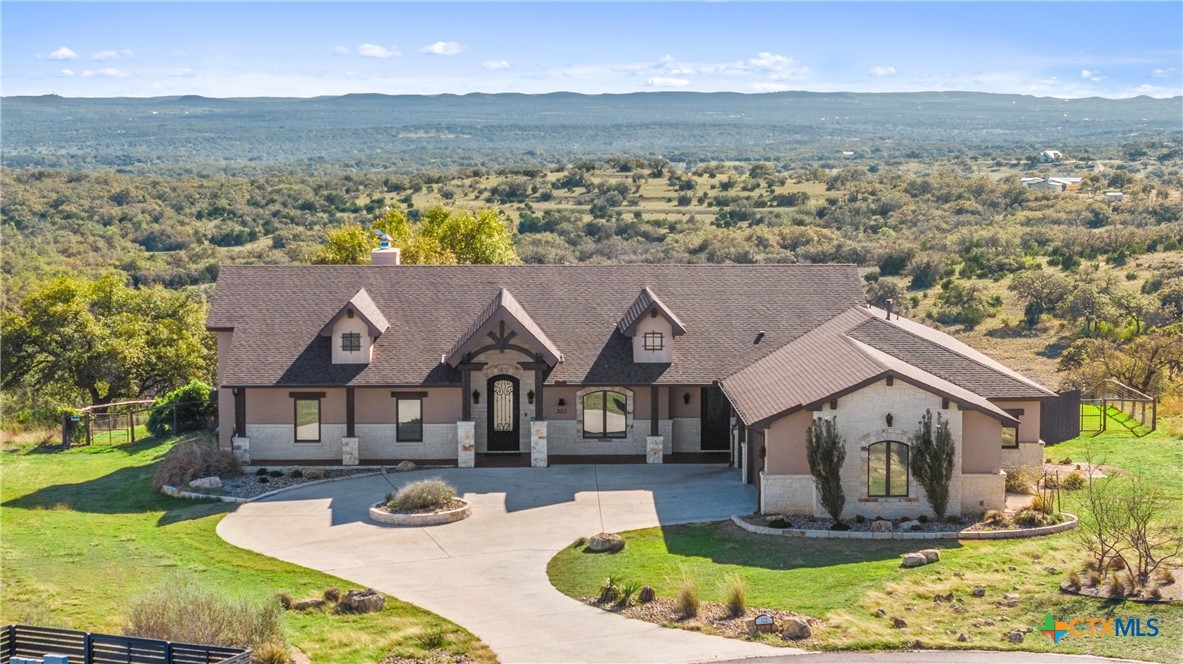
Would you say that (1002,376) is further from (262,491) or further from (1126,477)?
(262,491)

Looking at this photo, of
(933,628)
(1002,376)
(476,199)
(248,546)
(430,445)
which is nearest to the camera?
(933,628)

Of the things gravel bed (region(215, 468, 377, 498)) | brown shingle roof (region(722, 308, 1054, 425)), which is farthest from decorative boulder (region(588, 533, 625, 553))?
gravel bed (region(215, 468, 377, 498))

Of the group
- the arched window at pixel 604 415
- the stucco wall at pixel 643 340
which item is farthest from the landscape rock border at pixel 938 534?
the stucco wall at pixel 643 340

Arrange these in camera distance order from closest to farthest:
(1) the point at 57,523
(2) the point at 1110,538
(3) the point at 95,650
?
(3) the point at 95,650
(2) the point at 1110,538
(1) the point at 57,523

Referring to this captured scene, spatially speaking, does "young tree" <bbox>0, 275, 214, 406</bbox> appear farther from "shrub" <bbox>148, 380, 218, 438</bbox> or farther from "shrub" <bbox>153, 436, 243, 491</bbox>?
"shrub" <bbox>153, 436, 243, 491</bbox>

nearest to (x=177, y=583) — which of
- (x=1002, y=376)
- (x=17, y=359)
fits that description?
(x=1002, y=376)

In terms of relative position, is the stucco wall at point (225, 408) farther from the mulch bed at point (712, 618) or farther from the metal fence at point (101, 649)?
the metal fence at point (101, 649)

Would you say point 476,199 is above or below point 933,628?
above
